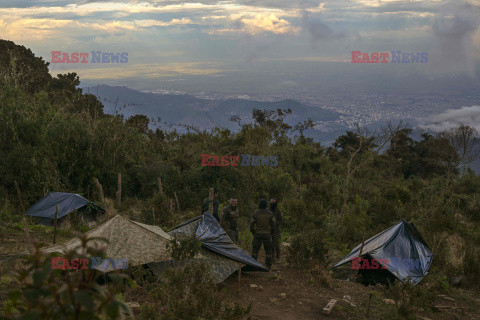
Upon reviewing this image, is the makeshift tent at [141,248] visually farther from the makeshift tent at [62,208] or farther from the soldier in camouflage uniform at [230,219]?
the makeshift tent at [62,208]

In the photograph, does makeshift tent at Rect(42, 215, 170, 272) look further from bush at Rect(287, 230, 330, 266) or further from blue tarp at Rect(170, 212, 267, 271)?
bush at Rect(287, 230, 330, 266)

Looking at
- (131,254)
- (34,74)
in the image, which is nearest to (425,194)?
(131,254)

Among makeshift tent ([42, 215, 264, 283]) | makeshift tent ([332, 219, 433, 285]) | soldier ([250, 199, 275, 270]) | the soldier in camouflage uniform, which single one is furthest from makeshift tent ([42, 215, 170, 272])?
makeshift tent ([332, 219, 433, 285])

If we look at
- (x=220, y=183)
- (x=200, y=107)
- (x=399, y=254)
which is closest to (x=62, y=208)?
(x=220, y=183)

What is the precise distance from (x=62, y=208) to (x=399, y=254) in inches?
397

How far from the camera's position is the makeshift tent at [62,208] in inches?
499

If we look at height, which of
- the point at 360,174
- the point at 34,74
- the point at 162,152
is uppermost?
the point at 34,74

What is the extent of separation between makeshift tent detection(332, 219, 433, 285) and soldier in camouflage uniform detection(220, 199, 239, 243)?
2613 mm

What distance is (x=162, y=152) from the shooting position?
21234 millimetres

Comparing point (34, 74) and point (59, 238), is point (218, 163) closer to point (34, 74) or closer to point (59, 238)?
point (59, 238)

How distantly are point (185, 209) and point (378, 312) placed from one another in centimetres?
1040

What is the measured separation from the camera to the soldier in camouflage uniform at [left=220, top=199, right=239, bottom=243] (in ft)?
32.6

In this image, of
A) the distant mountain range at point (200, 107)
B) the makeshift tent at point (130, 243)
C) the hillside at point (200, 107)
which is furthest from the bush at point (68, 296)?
the hillside at point (200, 107)

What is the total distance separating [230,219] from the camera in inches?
395
